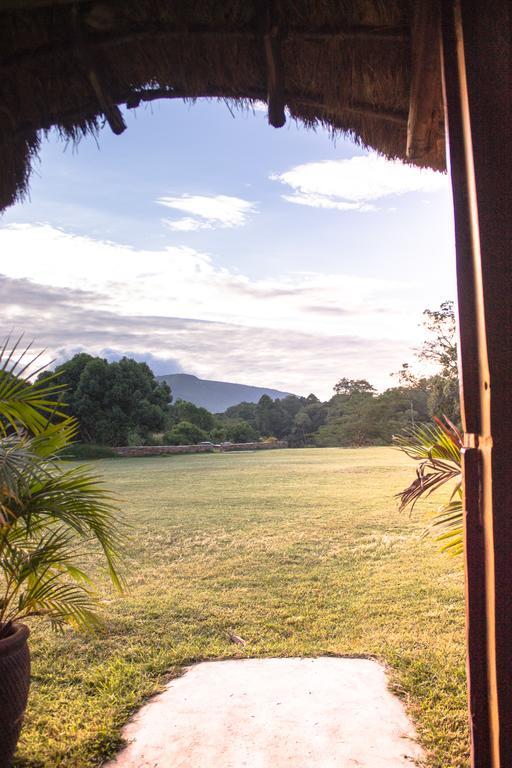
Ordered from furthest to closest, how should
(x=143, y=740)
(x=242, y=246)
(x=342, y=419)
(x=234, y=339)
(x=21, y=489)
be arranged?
A: (x=342, y=419) → (x=234, y=339) → (x=242, y=246) → (x=143, y=740) → (x=21, y=489)

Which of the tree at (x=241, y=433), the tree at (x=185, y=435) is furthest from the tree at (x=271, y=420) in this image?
the tree at (x=185, y=435)

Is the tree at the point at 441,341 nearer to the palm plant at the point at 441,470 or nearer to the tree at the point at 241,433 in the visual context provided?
the tree at the point at 241,433

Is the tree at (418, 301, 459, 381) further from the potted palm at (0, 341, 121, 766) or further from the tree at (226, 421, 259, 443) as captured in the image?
the potted palm at (0, 341, 121, 766)

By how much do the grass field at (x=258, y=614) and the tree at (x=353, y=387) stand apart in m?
15.5

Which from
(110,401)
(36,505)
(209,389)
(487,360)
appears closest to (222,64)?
(487,360)

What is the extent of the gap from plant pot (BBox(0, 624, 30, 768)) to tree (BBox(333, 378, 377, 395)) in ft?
70.7

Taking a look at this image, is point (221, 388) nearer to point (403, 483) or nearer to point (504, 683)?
point (403, 483)

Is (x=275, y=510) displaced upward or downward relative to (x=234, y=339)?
downward

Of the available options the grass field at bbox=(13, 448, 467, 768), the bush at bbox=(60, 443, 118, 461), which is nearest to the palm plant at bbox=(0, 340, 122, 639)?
the grass field at bbox=(13, 448, 467, 768)

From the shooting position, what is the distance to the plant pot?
1.72 m

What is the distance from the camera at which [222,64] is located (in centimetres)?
185

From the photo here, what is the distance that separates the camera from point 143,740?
6.62 ft

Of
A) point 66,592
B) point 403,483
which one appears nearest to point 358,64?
point 66,592

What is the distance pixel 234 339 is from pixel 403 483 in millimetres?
12097
